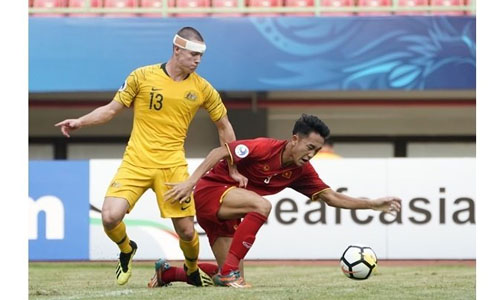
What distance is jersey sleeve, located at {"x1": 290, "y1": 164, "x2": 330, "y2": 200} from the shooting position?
920cm

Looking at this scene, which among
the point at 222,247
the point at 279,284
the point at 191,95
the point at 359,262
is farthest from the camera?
the point at 279,284

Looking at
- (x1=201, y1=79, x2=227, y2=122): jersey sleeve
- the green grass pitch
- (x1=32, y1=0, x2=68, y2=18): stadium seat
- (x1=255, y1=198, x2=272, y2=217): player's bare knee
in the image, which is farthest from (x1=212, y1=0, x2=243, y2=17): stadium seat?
(x1=255, y1=198, x2=272, y2=217): player's bare knee

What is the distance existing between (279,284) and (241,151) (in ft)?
5.87

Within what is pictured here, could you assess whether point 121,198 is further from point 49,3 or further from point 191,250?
point 49,3

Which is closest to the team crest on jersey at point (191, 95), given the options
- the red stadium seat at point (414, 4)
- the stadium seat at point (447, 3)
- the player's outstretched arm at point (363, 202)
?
the player's outstretched arm at point (363, 202)

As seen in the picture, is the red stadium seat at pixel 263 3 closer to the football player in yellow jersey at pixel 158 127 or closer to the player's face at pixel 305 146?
the football player in yellow jersey at pixel 158 127

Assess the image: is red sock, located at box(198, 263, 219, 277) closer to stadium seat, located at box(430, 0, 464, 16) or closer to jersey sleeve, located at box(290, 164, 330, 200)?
jersey sleeve, located at box(290, 164, 330, 200)

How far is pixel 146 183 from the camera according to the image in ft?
29.5

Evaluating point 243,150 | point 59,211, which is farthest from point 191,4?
point 243,150

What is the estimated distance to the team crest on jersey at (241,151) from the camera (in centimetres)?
882

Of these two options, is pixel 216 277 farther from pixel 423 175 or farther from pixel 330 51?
pixel 330 51

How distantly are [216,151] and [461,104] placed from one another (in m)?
12.3

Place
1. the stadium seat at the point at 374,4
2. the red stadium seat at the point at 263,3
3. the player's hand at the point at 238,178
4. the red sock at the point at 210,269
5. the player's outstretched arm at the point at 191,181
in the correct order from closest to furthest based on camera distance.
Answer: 1. the player's outstretched arm at the point at 191,181
2. the player's hand at the point at 238,178
3. the red sock at the point at 210,269
4. the red stadium seat at the point at 263,3
5. the stadium seat at the point at 374,4
